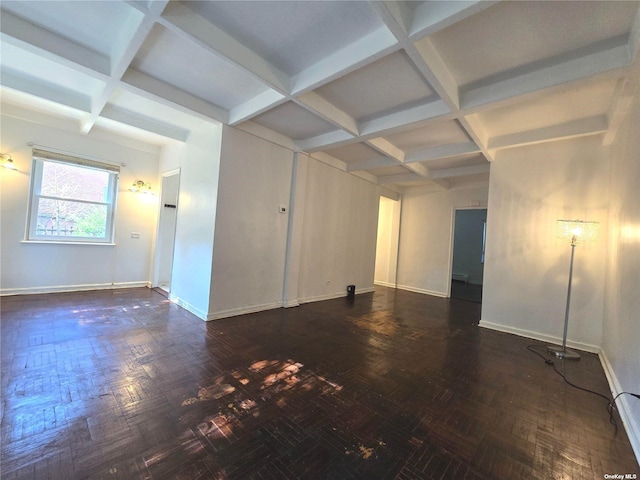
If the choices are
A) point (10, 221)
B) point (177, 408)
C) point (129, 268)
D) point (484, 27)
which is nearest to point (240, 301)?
point (177, 408)

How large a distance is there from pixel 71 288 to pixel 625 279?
780 cm

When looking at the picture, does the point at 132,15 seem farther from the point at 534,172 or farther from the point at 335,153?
the point at 534,172

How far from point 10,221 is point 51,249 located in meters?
0.66

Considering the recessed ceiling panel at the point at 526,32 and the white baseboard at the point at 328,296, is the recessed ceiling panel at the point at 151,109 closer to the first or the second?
the recessed ceiling panel at the point at 526,32

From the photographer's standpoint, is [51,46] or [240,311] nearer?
[51,46]

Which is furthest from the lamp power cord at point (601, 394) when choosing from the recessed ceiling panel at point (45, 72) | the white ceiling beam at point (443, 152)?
the recessed ceiling panel at point (45, 72)

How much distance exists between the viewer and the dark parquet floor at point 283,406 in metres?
1.49

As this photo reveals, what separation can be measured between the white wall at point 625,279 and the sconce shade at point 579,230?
0.53 ft

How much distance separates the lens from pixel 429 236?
286 inches

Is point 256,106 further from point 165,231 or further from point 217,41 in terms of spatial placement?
point 165,231

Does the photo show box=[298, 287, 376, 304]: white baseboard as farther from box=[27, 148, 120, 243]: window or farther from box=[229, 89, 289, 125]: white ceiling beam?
box=[27, 148, 120, 243]: window

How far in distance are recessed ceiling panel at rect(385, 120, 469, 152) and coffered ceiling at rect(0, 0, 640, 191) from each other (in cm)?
4

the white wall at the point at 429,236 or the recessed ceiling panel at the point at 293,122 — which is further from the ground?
the recessed ceiling panel at the point at 293,122

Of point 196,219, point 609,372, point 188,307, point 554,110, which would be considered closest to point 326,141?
point 196,219
